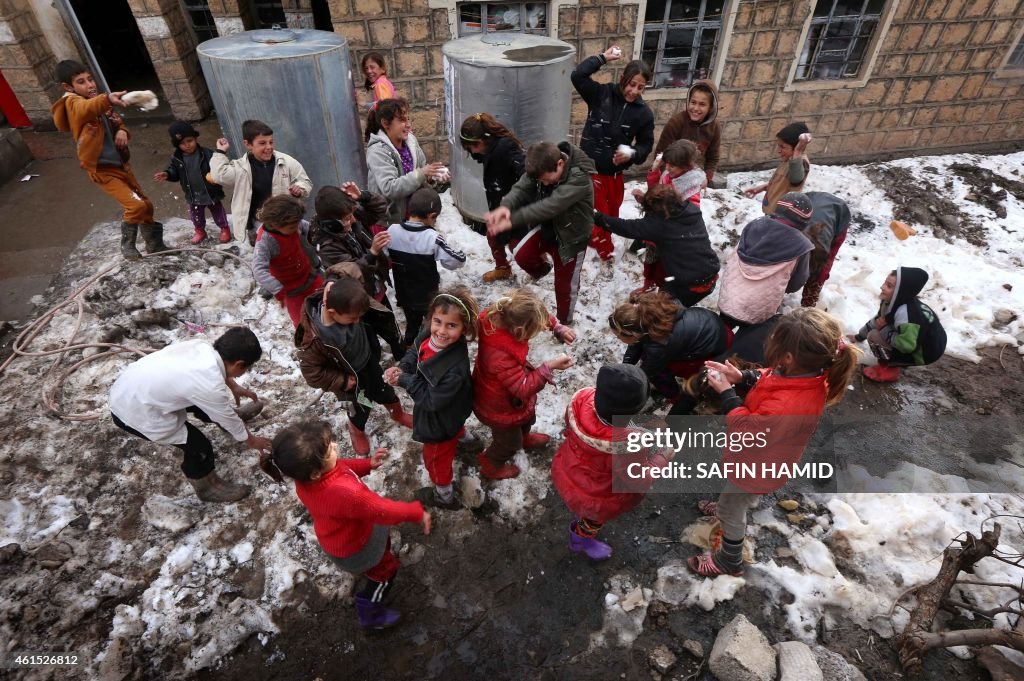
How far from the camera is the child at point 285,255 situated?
374 cm

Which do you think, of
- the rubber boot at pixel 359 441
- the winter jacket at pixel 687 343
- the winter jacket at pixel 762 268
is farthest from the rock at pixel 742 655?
the rubber boot at pixel 359 441

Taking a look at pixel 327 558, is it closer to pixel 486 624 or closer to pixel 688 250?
pixel 486 624

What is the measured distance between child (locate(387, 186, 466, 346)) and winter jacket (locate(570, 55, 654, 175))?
221 cm

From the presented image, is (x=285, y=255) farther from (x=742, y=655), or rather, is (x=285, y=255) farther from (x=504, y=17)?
(x=504, y=17)

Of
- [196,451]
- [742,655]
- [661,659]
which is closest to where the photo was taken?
[742,655]

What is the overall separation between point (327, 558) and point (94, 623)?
1339mm

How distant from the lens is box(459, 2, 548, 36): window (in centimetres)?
637

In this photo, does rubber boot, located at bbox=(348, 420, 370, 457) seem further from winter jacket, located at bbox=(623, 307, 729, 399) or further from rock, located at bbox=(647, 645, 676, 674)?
rock, located at bbox=(647, 645, 676, 674)

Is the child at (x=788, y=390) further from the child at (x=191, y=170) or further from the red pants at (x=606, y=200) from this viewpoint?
the child at (x=191, y=170)

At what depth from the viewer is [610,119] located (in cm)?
517

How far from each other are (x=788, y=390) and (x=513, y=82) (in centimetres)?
396

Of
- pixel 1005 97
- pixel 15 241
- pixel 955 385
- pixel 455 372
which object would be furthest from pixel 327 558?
pixel 1005 97

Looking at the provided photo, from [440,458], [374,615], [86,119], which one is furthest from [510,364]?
[86,119]

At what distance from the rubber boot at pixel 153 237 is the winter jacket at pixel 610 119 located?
4.85 m
